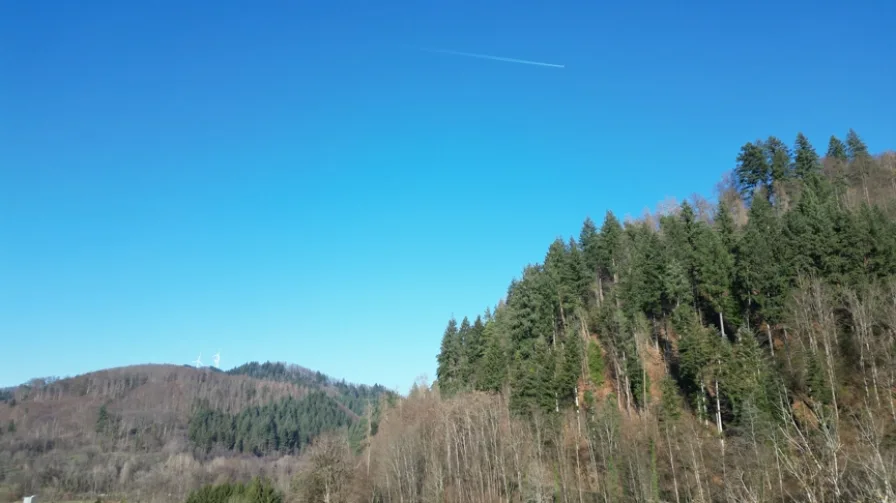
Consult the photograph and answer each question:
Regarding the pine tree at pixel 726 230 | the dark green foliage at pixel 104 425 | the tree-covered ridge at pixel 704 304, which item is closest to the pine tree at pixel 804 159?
the tree-covered ridge at pixel 704 304

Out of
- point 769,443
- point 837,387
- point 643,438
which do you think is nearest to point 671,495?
point 643,438

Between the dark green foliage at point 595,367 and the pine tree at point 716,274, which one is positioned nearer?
the pine tree at point 716,274

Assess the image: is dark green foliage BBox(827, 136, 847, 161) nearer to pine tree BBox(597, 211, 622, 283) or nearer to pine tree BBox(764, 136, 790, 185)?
pine tree BBox(764, 136, 790, 185)

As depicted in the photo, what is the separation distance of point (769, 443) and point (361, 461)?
5469 cm

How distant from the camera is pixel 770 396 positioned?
1581 inches

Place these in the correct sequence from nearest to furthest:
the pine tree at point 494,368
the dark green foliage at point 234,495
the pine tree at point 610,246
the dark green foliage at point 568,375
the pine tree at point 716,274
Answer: the pine tree at point 716,274 → the dark green foliage at point 568,375 → the pine tree at point 494,368 → the dark green foliage at point 234,495 → the pine tree at point 610,246

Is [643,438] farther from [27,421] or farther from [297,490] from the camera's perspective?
[27,421]

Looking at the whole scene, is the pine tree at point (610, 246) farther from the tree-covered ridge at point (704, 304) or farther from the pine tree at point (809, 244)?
the pine tree at point (809, 244)

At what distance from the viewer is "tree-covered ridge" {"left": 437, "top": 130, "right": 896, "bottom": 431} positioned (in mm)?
44938

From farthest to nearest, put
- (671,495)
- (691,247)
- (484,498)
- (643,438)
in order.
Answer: (691,247)
(484,498)
(643,438)
(671,495)

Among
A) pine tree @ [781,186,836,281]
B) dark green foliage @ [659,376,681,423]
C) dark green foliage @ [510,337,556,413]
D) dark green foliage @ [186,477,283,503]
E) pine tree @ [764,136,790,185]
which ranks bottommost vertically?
dark green foliage @ [186,477,283,503]

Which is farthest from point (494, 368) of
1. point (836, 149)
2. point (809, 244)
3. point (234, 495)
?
point (836, 149)

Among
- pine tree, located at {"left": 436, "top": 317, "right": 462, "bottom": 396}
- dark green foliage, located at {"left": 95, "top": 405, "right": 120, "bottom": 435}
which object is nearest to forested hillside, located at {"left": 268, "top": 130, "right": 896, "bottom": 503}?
pine tree, located at {"left": 436, "top": 317, "right": 462, "bottom": 396}

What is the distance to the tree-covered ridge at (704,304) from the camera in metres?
44.9
